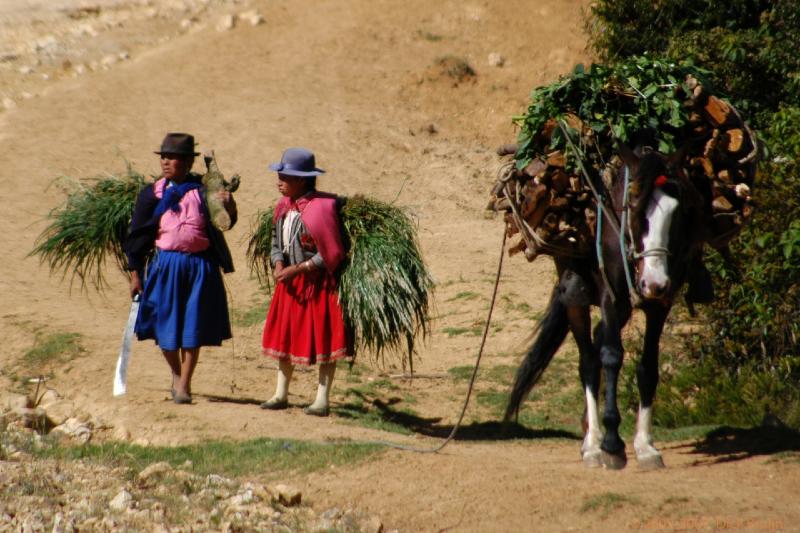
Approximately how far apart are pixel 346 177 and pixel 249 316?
635 centimetres

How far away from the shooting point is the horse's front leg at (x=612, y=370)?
5.89m

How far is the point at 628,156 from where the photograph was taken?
5773mm

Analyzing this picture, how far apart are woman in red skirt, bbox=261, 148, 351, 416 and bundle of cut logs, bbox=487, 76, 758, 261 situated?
5.29 ft

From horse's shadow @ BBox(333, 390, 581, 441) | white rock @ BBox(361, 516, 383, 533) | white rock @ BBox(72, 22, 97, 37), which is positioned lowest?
white rock @ BBox(361, 516, 383, 533)

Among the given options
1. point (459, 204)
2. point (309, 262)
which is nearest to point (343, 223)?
point (309, 262)

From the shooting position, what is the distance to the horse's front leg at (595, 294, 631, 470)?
19.3 feet

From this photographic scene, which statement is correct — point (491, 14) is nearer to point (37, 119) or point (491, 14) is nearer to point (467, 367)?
point (37, 119)

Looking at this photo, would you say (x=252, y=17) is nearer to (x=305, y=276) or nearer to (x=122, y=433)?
(x=305, y=276)

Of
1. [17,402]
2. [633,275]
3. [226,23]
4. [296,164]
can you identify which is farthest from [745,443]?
[226,23]

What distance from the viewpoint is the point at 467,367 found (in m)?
10.0

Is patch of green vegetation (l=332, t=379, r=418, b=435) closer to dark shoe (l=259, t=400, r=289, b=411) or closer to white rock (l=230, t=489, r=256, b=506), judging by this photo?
dark shoe (l=259, t=400, r=289, b=411)

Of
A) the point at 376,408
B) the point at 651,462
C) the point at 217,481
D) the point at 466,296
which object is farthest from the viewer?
the point at 466,296

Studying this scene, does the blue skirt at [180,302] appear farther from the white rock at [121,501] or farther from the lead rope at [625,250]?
the lead rope at [625,250]

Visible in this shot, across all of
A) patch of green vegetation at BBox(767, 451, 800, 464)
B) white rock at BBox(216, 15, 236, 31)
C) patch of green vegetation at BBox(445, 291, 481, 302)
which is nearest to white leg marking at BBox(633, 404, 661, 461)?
patch of green vegetation at BBox(767, 451, 800, 464)
